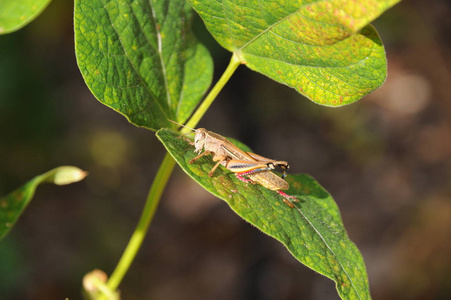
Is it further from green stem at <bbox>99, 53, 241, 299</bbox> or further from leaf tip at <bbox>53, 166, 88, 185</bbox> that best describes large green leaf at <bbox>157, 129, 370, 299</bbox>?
leaf tip at <bbox>53, 166, 88, 185</bbox>

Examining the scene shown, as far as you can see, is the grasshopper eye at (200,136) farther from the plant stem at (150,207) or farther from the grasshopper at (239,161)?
the plant stem at (150,207)

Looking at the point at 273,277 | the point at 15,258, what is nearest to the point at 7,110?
the point at 15,258

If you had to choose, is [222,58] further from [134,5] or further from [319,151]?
[134,5]

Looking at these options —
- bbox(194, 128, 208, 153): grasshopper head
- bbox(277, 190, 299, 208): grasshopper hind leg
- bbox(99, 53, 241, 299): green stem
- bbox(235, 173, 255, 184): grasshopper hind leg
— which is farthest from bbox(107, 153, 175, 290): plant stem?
bbox(277, 190, 299, 208): grasshopper hind leg

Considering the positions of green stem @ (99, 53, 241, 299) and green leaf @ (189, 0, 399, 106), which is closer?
green leaf @ (189, 0, 399, 106)

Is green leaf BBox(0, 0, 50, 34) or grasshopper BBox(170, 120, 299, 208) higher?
green leaf BBox(0, 0, 50, 34)

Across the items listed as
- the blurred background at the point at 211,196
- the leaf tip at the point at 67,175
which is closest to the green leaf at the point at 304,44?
the leaf tip at the point at 67,175

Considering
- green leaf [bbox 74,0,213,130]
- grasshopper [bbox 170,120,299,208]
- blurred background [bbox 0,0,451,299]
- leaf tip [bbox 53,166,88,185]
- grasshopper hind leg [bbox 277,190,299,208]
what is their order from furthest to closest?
blurred background [bbox 0,0,451,299] → leaf tip [bbox 53,166,88,185] → grasshopper [bbox 170,120,299,208] → grasshopper hind leg [bbox 277,190,299,208] → green leaf [bbox 74,0,213,130]
